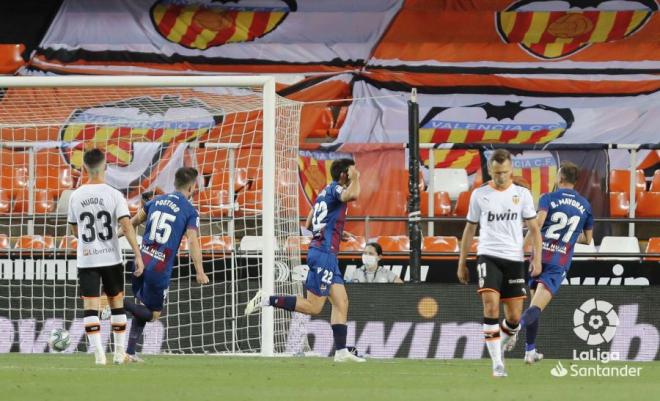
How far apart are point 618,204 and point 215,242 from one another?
5.95 m

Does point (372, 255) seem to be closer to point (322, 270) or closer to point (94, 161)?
point (322, 270)

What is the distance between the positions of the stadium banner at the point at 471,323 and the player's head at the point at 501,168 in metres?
3.92

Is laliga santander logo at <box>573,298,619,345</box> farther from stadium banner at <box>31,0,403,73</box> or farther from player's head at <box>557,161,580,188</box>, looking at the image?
stadium banner at <box>31,0,403,73</box>

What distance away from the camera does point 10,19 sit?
2597cm

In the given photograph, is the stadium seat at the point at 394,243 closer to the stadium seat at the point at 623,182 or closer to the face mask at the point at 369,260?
the face mask at the point at 369,260

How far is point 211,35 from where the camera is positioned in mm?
25422

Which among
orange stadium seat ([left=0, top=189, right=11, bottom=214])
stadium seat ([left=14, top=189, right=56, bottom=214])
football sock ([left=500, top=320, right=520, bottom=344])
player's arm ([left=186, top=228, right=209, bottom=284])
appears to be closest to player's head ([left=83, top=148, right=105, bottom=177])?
player's arm ([left=186, top=228, right=209, bottom=284])

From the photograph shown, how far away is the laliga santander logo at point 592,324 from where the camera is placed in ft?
46.6

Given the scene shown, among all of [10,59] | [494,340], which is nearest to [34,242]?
[494,340]

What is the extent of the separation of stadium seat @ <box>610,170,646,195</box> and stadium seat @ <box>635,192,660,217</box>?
0.52m

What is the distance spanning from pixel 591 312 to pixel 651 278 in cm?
278

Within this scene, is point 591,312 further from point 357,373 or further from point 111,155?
point 111,155

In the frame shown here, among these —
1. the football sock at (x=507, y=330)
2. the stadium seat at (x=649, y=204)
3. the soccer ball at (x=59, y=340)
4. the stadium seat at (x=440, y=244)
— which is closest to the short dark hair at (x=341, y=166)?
the football sock at (x=507, y=330)

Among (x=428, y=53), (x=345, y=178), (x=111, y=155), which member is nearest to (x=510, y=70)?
(x=428, y=53)
